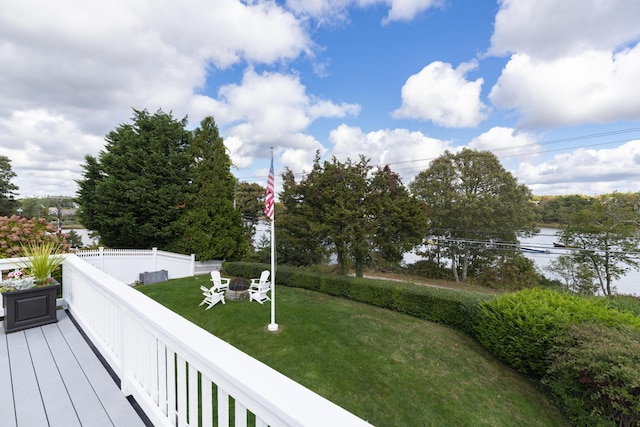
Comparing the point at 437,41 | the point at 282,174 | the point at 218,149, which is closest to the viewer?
the point at 437,41

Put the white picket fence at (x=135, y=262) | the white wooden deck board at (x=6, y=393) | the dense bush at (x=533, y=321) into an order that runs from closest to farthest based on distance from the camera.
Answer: the white wooden deck board at (x=6, y=393), the dense bush at (x=533, y=321), the white picket fence at (x=135, y=262)

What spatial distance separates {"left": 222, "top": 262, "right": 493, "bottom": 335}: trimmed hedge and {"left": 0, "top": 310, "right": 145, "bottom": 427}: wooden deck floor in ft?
20.3

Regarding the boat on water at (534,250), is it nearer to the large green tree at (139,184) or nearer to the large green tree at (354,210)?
the large green tree at (354,210)

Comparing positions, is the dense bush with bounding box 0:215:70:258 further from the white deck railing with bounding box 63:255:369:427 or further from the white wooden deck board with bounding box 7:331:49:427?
the white deck railing with bounding box 63:255:369:427

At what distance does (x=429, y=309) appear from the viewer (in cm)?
686

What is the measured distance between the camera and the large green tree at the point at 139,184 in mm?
11609

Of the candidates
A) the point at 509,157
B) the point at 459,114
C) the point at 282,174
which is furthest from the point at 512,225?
the point at 282,174

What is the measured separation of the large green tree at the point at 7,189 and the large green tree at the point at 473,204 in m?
30.4

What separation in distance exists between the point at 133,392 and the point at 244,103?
A: 11.8 m

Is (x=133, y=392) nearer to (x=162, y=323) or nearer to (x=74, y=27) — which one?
(x=162, y=323)

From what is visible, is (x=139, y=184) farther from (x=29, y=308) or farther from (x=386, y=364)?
(x=386, y=364)

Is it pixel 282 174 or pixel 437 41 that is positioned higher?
pixel 437 41

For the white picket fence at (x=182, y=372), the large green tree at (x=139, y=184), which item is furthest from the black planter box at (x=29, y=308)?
the large green tree at (x=139, y=184)

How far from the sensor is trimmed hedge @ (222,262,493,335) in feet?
20.2
